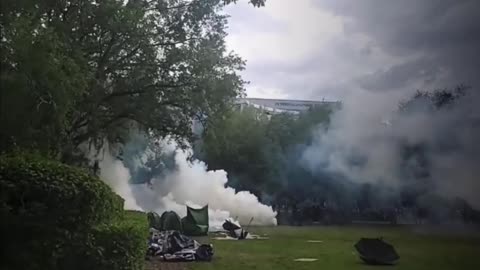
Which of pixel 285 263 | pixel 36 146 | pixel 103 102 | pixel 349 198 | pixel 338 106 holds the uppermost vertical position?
pixel 103 102

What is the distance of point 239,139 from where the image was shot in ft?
15.9

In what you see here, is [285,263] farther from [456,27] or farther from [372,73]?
[456,27]

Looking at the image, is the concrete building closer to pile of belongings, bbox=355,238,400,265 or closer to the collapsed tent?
pile of belongings, bbox=355,238,400,265

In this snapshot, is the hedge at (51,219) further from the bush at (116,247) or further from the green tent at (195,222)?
the green tent at (195,222)

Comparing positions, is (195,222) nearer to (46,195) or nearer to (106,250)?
(106,250)

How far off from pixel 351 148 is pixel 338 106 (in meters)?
0.34

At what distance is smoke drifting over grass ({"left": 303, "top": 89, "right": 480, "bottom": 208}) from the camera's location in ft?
12.9

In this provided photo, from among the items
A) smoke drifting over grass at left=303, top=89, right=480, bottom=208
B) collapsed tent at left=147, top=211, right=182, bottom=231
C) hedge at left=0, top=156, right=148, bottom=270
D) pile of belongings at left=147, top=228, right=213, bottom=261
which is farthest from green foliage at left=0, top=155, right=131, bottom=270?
smoke drifting over grass at left=303, top=89, right=480, bottom=208

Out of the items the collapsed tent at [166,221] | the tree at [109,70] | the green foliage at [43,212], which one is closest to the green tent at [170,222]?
the collapsed tent at [166,221]

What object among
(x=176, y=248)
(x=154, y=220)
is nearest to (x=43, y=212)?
(x=176, y=248)

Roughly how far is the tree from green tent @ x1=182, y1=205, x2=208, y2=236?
3.77ft

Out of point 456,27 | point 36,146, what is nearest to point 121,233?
point 36,146

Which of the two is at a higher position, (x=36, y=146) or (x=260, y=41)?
Answer: (x=260, y=41)

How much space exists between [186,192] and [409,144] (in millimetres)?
1957
